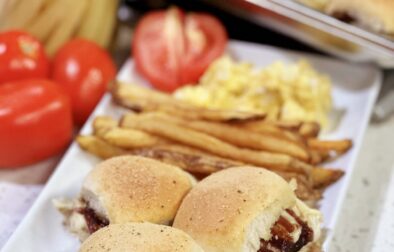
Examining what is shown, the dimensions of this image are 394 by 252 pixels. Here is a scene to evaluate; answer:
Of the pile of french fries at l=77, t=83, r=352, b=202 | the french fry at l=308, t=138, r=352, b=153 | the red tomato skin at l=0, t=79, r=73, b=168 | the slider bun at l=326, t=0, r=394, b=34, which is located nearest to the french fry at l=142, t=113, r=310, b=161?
the pile of french fries at l=77, t=83, r=352, b=202

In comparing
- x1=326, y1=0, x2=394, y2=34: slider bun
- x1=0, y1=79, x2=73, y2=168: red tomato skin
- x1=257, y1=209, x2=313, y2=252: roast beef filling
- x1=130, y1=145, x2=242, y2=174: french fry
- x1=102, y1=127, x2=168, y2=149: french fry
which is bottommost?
x1=0, y1=79, x2=73, y2=168: red tomato skin

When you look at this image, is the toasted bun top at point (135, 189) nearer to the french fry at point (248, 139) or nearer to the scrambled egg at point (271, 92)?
the french fry at point (248, 139)

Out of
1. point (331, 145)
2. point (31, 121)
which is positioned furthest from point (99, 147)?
point (331, 145)

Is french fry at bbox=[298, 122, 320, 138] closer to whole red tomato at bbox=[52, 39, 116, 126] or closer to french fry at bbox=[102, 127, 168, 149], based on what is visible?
french fry at bbox=[102, 127, 168, 149]

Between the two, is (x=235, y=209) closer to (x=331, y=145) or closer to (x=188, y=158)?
(x=188, y=158)

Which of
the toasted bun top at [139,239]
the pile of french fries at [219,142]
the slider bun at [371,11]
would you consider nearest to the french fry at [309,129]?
the pile of french fries at [219,142]

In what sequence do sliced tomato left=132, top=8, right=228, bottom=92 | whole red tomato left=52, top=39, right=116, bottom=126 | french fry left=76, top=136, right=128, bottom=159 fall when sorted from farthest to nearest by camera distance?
sliced tomato left=132, top=8, right=228, bottom=92, whole red tomato left=52, top=39, right=116, bottom=126, french fry left=76, top=136, right=128, bottom=159

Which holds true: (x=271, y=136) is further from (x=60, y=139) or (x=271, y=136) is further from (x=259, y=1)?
(x=60, y=139)
